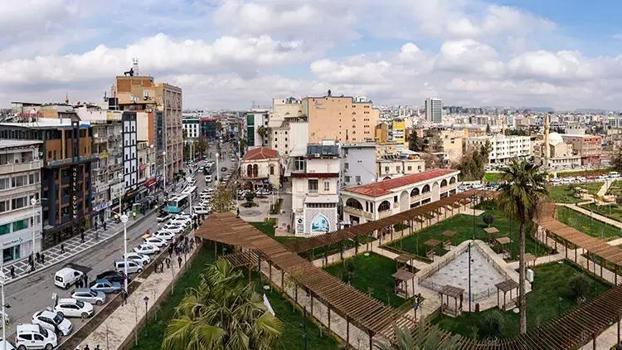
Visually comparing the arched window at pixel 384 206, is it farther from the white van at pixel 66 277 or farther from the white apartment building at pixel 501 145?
the white apartment building at pixel 501 145

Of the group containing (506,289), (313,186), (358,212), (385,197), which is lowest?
(506,289)

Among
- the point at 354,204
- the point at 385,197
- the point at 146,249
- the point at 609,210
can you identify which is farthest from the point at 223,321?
the point at 609,210

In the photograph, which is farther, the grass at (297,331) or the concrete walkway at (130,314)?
the grass at (297,331)

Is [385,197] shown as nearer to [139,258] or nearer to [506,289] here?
[506,289]

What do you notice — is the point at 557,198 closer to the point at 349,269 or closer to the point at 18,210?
the point at 349,269

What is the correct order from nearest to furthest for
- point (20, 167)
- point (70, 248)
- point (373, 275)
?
point (373, 275)
point (20, 167)
point (70, 248)

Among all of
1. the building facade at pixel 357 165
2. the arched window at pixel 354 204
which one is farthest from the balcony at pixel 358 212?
the building facade at pixel 357 165
